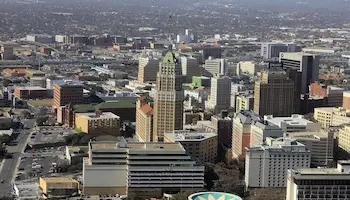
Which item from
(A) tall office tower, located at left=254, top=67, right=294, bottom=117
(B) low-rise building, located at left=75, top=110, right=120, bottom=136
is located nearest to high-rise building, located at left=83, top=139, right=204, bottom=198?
(B) low-rise building, located at left=75, top=110, right=120, bottom=136

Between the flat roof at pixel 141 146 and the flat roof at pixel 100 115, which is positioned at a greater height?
the flat roof at pixel 141 146

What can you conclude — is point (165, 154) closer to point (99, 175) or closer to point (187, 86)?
point (99, 175)

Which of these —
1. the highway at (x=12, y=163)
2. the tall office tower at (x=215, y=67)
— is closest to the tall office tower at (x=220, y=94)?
the highway at (x=12, y=163)

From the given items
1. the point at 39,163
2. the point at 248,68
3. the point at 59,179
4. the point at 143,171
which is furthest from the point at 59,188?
the point at 248,68

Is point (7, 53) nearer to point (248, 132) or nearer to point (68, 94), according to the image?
point (68, 94)

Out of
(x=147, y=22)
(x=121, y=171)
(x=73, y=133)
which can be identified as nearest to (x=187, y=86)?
(x=73, y=133)

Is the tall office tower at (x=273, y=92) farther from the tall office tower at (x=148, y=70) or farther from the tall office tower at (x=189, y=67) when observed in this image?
the tall office tower at (x=189, y=67)
